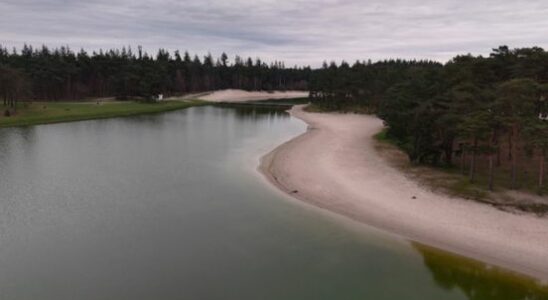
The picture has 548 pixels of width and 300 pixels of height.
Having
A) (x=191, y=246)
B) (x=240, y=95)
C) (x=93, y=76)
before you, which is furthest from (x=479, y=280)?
(x=240, y=95)

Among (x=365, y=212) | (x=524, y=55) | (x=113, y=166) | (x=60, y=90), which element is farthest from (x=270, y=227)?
(x=60, y=90)

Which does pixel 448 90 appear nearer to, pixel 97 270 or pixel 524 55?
pixel 524 55

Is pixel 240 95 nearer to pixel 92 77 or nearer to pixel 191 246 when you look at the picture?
pixel 92 77

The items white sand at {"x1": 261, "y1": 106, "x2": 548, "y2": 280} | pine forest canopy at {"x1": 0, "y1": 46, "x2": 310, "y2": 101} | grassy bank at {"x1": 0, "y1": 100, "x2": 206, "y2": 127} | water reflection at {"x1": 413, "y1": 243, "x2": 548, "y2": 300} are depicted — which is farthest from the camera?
pine forest canopy at {"x1": 0, "y1": 46, "x2": 310, "y2": 101}

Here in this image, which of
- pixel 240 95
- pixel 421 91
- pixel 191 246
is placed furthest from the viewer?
pixel 240 95

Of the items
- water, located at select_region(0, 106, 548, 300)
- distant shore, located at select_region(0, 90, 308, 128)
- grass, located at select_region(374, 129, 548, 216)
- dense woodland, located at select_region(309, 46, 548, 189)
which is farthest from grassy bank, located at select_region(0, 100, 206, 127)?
grass, located at select_region(374, 129, 548, 216)

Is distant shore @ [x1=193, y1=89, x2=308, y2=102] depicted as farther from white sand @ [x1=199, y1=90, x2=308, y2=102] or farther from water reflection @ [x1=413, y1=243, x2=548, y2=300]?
water reflection @ [x1=413, y1=243, x2=548, y2=300]

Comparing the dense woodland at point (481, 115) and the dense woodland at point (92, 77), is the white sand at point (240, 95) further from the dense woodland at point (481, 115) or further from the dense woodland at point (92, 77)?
the dense woodland at point (481, 115)

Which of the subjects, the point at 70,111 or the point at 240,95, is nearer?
the point at 70,111
